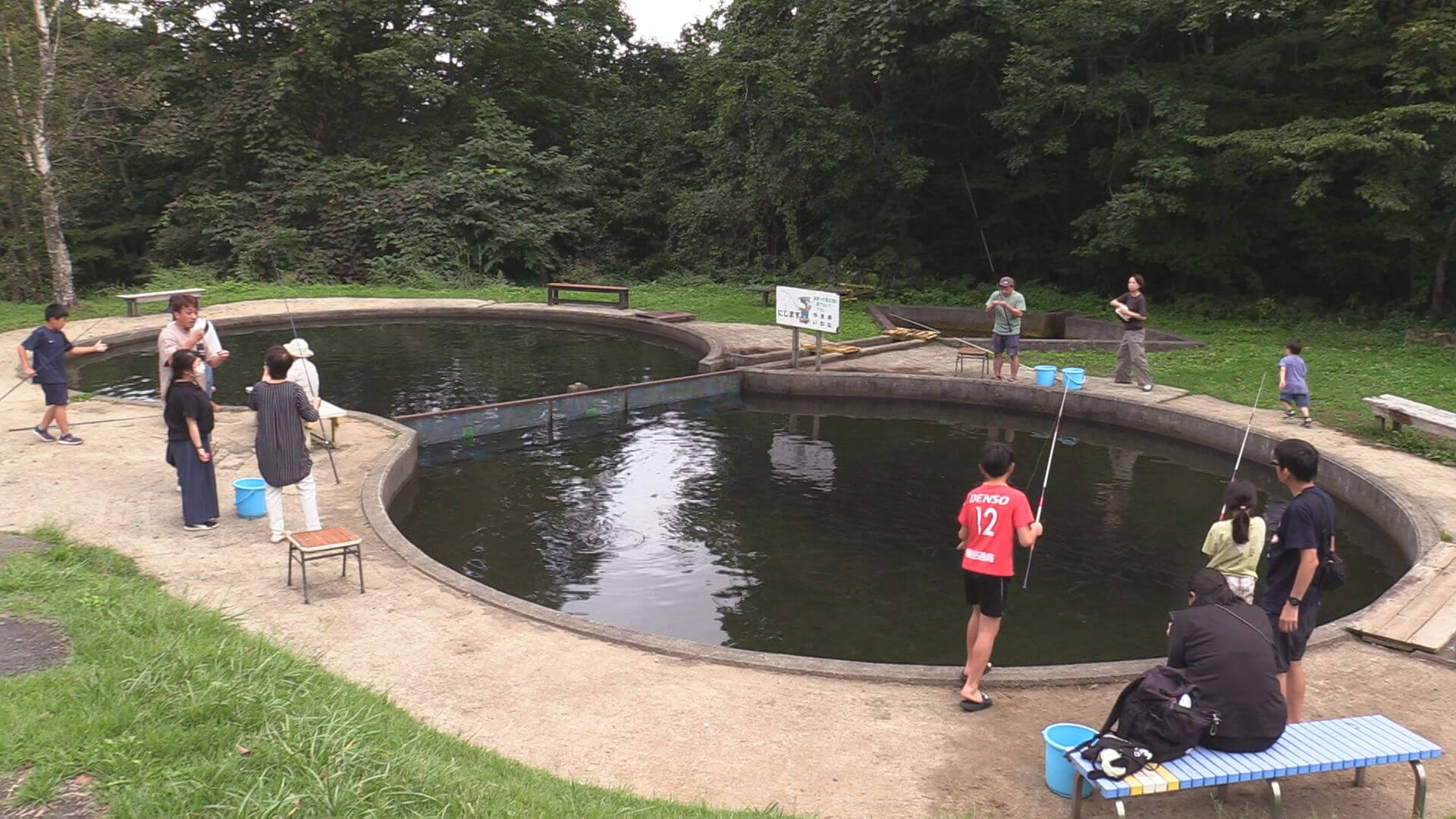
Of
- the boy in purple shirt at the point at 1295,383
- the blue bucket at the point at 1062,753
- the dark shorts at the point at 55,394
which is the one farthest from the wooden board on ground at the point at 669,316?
the blue bucket at the point at 1062,753

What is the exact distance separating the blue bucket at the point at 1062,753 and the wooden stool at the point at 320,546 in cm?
481

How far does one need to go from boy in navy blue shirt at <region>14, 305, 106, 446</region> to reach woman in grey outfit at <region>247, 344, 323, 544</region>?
12.7ft

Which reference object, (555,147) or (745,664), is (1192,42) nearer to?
(555,147)

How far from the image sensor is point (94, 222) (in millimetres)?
35125

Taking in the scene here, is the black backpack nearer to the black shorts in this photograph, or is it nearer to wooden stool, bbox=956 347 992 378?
the black shorts

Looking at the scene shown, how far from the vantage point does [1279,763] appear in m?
4.54

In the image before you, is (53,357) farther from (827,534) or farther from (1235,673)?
(1235,673)

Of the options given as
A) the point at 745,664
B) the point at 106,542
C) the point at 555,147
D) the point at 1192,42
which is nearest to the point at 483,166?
the point at 555,147

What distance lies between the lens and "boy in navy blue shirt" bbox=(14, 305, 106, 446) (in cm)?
1065

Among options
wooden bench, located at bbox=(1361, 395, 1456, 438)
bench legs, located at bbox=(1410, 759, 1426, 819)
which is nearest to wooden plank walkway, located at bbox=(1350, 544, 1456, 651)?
bench legs, located at bbox=(1410, 759, 1426, 819)

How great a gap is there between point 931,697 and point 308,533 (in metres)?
4.64

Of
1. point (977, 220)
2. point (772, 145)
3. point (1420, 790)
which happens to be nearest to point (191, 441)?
point (1420, 790)

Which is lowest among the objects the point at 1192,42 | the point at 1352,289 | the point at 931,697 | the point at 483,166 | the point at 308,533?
the point at 931,697

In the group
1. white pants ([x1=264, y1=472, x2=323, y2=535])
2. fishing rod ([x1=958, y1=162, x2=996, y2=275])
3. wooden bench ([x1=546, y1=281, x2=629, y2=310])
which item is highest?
fishing rod ([x1=958, y1=162, x2=996, y2=275])
